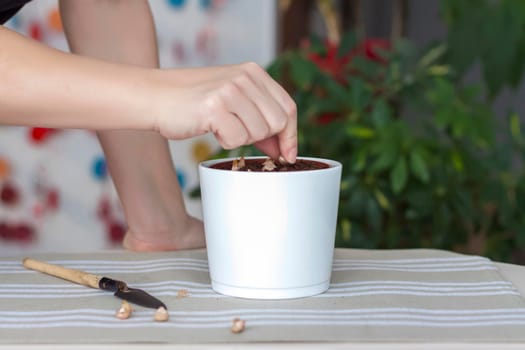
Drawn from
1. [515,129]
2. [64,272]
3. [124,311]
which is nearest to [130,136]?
[64,272]

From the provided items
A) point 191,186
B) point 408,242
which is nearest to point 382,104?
point 408,242

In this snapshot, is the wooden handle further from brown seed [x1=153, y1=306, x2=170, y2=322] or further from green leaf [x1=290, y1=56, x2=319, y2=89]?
green leaf [x1=290, y1=56, x2=319, y2=89]

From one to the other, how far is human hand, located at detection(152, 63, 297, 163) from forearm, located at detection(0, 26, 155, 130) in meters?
0.02

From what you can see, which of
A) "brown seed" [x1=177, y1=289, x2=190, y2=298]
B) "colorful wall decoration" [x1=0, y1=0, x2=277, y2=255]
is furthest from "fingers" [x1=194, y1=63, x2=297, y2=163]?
"colorful wall decoration" [x1=0, y1=0, x2=277, y2=255]

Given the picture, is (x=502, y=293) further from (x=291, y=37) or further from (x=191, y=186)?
(x=291, y=37)

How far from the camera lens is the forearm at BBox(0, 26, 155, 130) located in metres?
0.75


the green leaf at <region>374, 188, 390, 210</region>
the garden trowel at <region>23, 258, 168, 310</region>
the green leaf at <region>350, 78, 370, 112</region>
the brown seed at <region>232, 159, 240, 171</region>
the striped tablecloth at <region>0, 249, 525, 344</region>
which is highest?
the brown seed at <region>232, 159, 240, 171</region>

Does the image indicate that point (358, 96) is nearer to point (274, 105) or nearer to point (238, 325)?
point (274, 105)

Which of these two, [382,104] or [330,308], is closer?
[330,308]

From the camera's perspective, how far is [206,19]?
2.31 metres

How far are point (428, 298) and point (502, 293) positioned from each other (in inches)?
3.0

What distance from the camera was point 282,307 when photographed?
0.76 metres

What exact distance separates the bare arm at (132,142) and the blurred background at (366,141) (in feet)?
2.28

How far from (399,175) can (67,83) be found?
1023 mm
